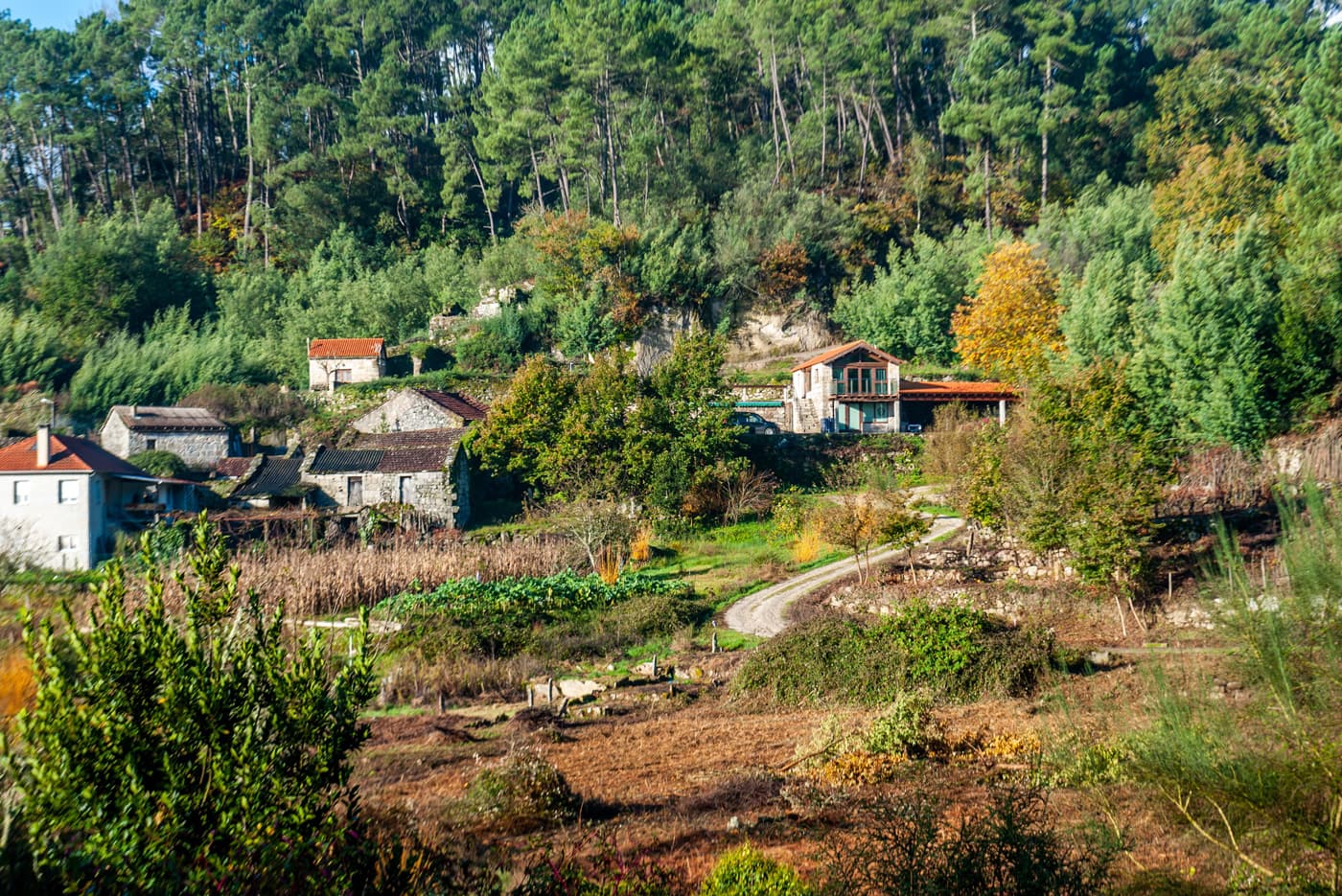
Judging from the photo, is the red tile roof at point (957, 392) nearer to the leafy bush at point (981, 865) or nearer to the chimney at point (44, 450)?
the chimney at point (44, 450)

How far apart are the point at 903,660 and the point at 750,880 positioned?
11.8 metres

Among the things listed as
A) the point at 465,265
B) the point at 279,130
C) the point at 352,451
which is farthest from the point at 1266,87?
the point at 279,130

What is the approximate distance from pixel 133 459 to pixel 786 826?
37.8 metres

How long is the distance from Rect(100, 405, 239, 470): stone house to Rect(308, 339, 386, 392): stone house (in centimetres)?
758

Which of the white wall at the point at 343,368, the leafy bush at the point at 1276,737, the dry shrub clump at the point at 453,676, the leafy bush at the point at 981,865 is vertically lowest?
the dry shrub clump at the point at 453,676

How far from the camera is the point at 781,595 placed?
28016 mm

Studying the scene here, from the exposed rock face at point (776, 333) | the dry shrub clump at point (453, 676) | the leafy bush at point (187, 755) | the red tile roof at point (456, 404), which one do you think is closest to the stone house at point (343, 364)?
the red tile roof at point (456, 404)

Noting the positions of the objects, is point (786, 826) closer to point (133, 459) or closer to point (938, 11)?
point (133, 459)

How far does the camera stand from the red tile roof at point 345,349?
51.7m

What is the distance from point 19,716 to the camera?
636cm

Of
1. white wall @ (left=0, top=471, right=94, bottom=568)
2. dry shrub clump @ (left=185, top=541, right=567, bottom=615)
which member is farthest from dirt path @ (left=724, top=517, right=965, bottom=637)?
white wall @ (left=0, top=471, right=94, bottom=568)

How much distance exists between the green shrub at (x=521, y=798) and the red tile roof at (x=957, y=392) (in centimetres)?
3623

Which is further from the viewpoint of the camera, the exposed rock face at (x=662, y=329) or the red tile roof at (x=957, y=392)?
the exposed rock face at (x=662, y=329)

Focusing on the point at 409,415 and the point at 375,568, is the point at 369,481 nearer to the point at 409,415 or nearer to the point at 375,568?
the point at 409,415
